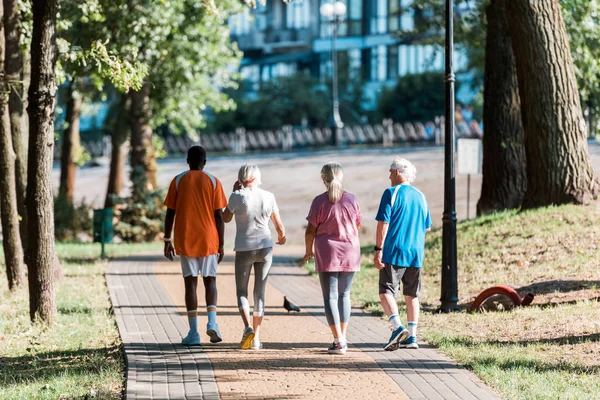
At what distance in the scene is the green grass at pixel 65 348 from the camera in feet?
27.0

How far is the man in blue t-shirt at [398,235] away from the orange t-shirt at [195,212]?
149 centimetres

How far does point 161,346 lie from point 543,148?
27.8ft

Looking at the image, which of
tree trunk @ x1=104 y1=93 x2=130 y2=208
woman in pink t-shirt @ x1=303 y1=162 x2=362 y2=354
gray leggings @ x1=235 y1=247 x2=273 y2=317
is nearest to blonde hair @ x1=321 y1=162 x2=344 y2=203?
woman in pink t-shirt @ x1=303 y1=162 x2=362 y2=354

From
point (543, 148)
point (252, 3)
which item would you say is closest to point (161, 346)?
point (252, 3)

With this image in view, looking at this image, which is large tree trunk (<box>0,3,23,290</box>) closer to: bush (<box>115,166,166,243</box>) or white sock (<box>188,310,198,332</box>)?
white sock (<box>188,310,198,332</box>)

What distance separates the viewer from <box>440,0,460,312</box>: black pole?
12492 mm

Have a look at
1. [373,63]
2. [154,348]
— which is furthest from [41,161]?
[373,63]

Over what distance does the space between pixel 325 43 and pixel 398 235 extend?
61026 mm

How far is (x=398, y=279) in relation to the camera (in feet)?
31.9

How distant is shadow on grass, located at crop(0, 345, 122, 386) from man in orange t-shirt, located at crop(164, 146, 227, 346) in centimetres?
86

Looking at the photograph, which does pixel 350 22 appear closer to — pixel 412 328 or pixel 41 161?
pixel 41 161

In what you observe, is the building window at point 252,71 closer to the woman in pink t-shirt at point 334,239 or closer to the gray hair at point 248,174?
the gray hair at point 248,174

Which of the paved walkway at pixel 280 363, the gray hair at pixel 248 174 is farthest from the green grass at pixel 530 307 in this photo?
the gray hair at pixel 248 174

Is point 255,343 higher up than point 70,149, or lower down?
lower down
